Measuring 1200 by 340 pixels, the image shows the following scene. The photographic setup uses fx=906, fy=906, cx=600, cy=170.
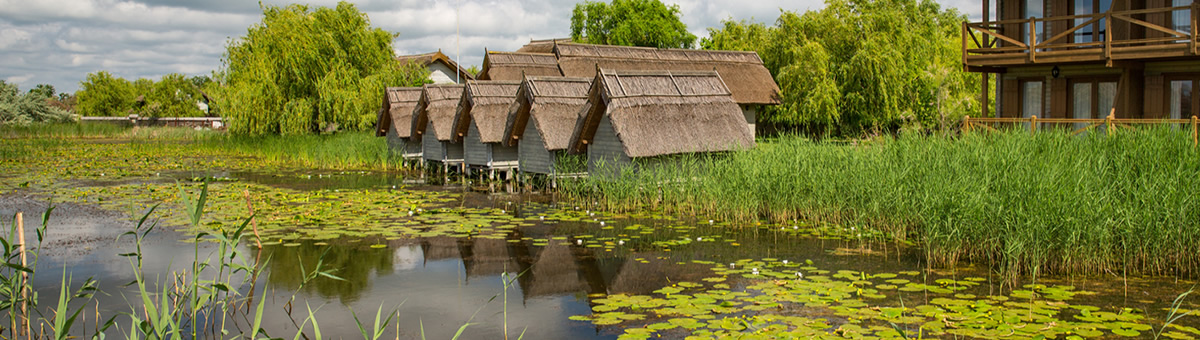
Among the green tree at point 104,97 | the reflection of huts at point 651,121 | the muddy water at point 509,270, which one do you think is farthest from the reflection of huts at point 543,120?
the green tree at point 104,97

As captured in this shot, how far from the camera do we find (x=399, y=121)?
26797mm

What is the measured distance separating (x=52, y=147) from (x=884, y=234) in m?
36.8

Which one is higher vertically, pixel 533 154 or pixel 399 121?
pixel 399 121

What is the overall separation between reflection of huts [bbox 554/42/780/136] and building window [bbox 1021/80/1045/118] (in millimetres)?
11361

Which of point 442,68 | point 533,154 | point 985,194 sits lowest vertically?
point 985,194

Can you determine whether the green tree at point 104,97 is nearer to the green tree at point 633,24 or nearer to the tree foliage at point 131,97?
the tree foliage at point 131,97

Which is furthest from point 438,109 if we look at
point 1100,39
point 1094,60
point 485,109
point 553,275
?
point 1100,39

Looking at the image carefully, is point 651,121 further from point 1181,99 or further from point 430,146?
point 1181,99

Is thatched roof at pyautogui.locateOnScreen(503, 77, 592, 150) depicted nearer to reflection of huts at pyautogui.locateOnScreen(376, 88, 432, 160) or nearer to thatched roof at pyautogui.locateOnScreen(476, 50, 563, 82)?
reflection of huts at pyautogui.locateOnScreen(376, 88, 432, 160)

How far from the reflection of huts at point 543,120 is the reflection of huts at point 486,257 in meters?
6.40

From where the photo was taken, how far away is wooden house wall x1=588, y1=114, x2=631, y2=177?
16.4 meters

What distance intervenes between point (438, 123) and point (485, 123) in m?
3.10

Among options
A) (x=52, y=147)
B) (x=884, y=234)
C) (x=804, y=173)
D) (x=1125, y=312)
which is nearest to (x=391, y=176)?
(x=804, y=173)

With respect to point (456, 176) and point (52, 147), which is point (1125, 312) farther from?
point (52, 147)
